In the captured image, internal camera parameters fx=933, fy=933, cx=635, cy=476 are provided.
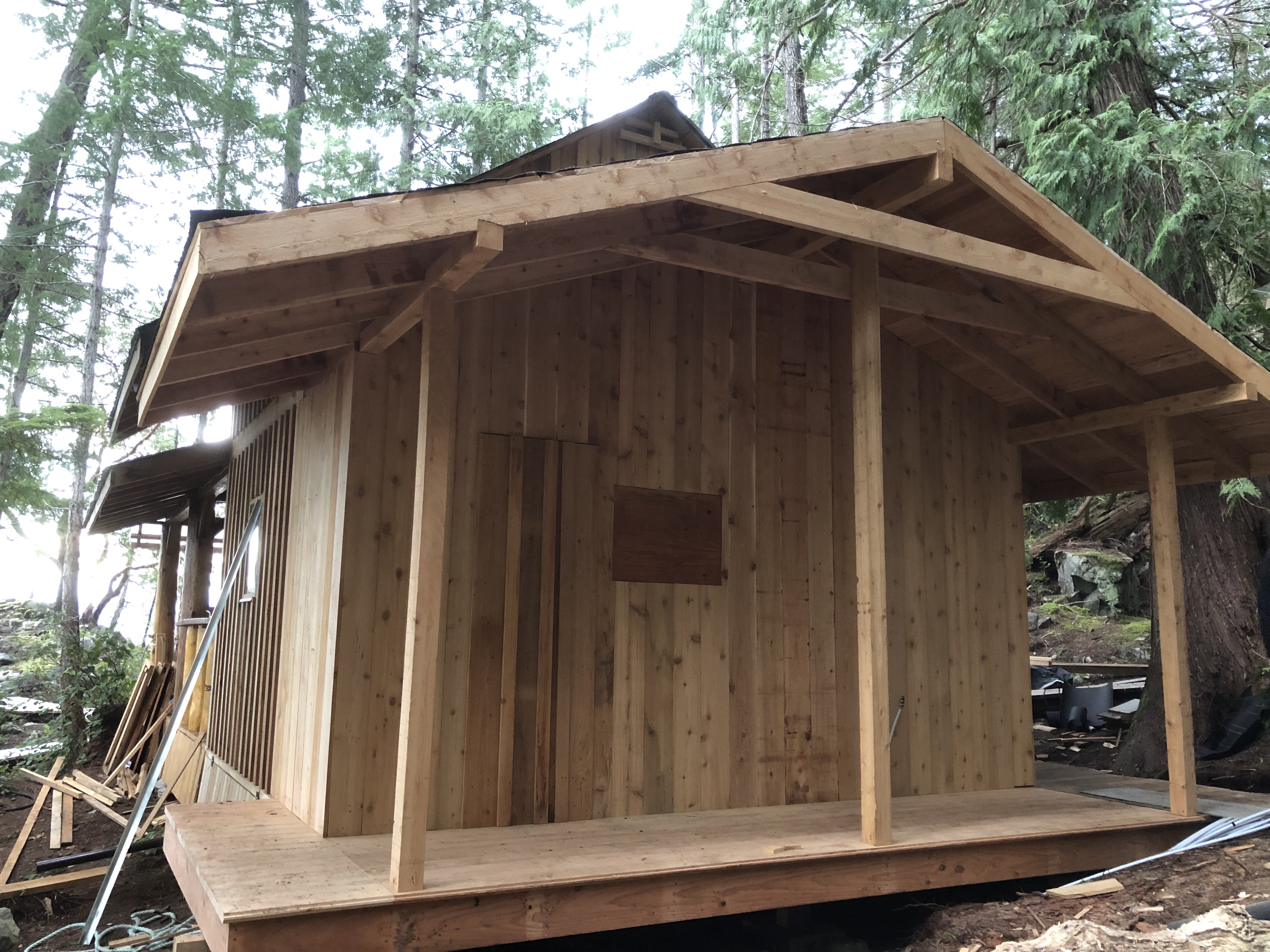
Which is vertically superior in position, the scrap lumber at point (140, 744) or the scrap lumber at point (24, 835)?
the scrap lumber at point (140, 744)

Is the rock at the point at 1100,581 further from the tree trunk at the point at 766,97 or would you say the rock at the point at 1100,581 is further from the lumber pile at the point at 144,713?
the lumber pile at the point at 144,713

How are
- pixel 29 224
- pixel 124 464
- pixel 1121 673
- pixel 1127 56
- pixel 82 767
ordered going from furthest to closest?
pixel 29 224 → pixel 1121 673 → pixel 82 767 → pixel 1127 56 → pixel 124 464

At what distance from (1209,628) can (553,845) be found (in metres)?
6.75

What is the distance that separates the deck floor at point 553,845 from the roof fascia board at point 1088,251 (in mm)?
2746

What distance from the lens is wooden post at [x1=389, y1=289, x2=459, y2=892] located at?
3.59 m

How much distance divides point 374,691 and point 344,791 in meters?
0.48

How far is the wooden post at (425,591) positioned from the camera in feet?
11.8

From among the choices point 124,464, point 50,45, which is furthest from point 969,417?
point 50,45

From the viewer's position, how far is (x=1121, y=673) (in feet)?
40.0

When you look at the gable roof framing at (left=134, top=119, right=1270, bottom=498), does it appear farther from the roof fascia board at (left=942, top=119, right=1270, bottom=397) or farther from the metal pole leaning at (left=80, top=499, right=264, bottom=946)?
the metal pole leaning at (left=80, top=499, right=264, bottom=946)

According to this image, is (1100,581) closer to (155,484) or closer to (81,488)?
(155,484)

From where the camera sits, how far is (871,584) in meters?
4.64

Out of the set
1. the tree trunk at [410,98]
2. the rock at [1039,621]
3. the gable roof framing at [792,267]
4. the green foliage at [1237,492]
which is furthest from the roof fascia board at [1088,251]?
the tree trunk at [410,98]

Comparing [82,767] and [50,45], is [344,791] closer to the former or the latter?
[82,767]
